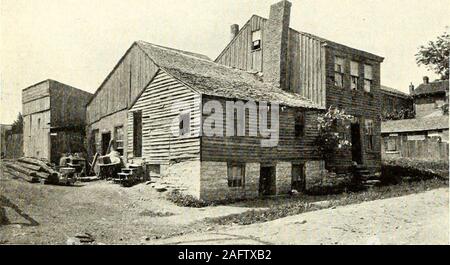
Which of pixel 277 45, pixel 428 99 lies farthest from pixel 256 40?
pixel 428 99

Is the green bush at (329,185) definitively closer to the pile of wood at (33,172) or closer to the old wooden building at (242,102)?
the old wooden building at (242,102)

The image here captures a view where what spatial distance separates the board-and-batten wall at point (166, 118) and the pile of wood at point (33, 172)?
4309 mm

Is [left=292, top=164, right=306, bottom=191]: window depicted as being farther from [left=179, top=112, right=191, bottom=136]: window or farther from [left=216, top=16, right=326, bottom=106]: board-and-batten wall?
[left=179, top=112, right=191, bottom=136]: window

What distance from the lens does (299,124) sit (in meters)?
20.6

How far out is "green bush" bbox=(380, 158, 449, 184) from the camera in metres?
18.9

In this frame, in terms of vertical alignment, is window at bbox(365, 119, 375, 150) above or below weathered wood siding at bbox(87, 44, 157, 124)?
below

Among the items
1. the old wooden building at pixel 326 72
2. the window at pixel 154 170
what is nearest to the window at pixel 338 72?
the old wooden building at pixel 326 72

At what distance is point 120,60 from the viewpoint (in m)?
25.7

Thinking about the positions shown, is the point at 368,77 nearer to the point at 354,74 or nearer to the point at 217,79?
the point at 354,74

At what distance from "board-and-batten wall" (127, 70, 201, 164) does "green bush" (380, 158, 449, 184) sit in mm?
10238

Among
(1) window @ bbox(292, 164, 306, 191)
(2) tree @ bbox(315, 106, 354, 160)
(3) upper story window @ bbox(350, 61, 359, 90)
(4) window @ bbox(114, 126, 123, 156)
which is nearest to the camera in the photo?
(1) window @ bbox(292, 164, 306, 191)

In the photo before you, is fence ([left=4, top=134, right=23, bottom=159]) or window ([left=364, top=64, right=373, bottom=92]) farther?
fence ([left=4, top=134, right=23, bottom=159])

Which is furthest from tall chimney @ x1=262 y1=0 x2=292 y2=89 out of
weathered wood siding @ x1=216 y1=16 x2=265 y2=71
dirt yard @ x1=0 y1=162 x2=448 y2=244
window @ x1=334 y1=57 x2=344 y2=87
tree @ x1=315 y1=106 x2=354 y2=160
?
dirt yard @ x1=0 y1=162 x2=448 y2=244
